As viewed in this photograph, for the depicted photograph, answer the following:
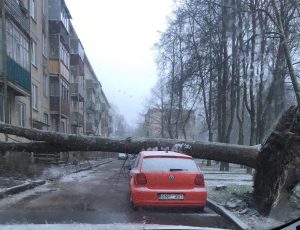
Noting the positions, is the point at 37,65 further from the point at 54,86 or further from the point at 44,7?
the point at 54,86

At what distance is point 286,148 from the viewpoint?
9797 mm

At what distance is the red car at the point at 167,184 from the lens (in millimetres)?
10484

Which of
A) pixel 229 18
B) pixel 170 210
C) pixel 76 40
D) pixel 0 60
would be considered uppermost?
pixel 76 40

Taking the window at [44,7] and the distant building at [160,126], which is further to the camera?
the distant building at [160,126]

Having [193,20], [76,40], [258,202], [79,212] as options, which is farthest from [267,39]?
[76,40]

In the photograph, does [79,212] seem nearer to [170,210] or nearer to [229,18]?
[170,210]

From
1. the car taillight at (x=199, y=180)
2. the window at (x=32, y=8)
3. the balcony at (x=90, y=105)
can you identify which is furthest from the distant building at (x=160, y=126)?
the car taillight at (x=199, y=180)

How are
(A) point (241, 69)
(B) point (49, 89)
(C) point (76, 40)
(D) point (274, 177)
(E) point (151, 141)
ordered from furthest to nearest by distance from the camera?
(C) point (76, 40)
(B) point (49, 89)
(A) point (241, 69)
(E) point (151, 141)
(D) point (274, 177)

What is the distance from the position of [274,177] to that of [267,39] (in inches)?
477

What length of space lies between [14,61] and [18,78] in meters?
0.97

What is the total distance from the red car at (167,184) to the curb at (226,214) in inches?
15.4

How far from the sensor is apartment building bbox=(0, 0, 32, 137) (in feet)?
66.7

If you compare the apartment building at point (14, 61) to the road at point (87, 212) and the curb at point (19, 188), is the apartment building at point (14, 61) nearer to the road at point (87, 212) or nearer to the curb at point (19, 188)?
the curb at point (19, 188)

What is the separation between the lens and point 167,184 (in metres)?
10.6
